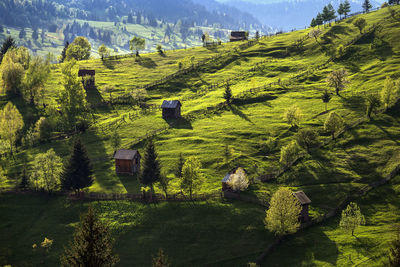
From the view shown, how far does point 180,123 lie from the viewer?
10131cm

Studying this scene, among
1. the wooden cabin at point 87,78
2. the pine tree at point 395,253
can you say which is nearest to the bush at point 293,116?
the pine tree at point 395,253

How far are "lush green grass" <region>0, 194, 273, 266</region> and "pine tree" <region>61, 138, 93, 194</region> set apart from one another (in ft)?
11.6

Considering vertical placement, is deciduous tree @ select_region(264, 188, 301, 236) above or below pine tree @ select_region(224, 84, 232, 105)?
below

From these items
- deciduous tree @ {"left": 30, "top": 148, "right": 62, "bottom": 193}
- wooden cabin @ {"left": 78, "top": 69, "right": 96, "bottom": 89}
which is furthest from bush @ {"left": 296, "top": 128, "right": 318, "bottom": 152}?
wooden cabin @ {"left": 78, "top": 69, "right": 96, "bottom": 89}

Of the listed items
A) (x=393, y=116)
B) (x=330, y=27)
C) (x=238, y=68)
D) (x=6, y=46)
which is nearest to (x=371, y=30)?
(x=330, y=27)

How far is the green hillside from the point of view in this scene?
56.4m

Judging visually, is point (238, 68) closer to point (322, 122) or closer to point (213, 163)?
point (322, 122)

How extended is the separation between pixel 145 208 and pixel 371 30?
423ft

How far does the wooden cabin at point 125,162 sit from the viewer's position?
77.8 metres

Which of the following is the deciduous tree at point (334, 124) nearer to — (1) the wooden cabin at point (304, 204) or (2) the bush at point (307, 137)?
(2) the bush at point (307, 137)

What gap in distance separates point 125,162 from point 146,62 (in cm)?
9797

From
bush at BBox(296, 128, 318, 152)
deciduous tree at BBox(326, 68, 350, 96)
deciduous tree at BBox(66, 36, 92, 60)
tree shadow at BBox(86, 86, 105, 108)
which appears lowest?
bush at BBox(296, 128, 318, 152)

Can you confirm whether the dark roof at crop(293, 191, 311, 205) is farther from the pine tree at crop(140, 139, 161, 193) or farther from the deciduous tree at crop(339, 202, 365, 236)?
the pine tree at crop(140, 139, 161, 193)

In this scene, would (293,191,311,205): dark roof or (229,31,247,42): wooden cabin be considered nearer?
(293,191,311,205): dark roof
